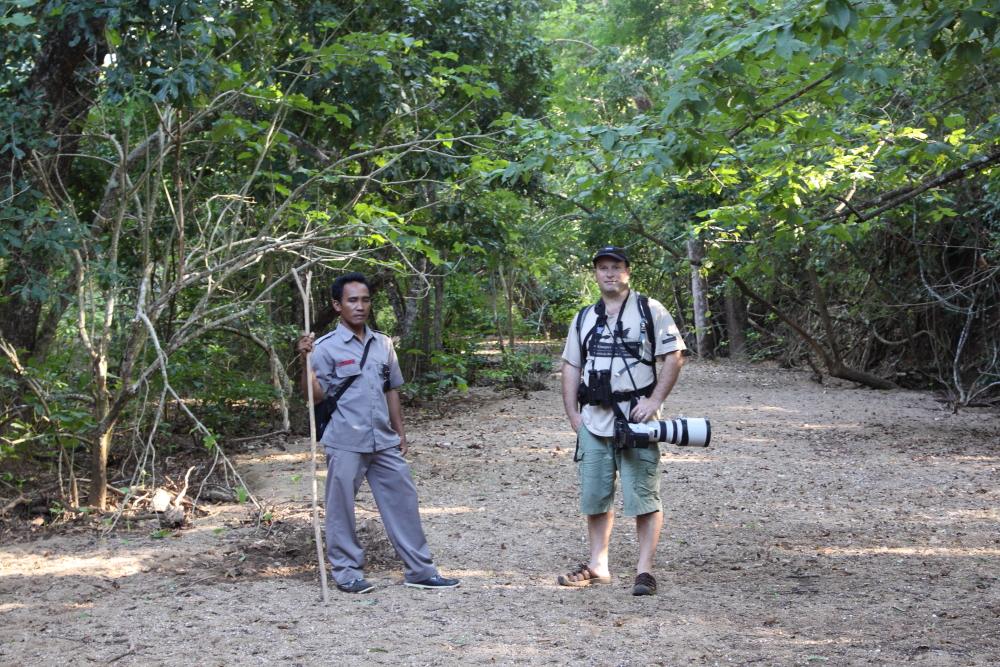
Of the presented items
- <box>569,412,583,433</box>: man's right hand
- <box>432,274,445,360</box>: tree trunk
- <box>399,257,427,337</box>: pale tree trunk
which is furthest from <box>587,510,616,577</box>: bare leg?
<box>432,274,445,360</box>: tree trunk

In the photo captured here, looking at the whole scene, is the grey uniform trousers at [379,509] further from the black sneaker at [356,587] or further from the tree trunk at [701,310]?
the tree trunk at [701,310]

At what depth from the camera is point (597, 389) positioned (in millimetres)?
4344

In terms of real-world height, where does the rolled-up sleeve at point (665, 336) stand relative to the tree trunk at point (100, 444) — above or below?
above

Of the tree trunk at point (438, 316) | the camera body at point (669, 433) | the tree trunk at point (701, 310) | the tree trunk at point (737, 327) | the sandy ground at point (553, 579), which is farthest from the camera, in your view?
the tree trunk at point (737, 327)

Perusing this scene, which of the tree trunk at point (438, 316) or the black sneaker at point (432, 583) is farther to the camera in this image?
the tree trunk at point (438, 316)

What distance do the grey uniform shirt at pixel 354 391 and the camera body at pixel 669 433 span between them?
1261mm

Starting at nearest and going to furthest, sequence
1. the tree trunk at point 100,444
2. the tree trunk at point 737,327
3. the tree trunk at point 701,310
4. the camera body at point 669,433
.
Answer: the camera body at point 669,433 < the tree trunk at point 100,444 < the tree trunk at point 701,310 < the tree trunk at point 737,327

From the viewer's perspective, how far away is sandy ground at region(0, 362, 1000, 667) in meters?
3.62

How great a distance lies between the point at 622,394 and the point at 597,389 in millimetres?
129

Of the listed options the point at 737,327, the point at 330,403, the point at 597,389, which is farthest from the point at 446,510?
the point at 737,327

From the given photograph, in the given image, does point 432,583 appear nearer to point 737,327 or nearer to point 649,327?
point 649,327

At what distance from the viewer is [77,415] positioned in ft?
18.5

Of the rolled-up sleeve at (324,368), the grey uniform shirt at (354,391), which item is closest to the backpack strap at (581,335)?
the grey uniform shirt at (354,391)

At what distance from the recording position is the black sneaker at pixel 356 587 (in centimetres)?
441
